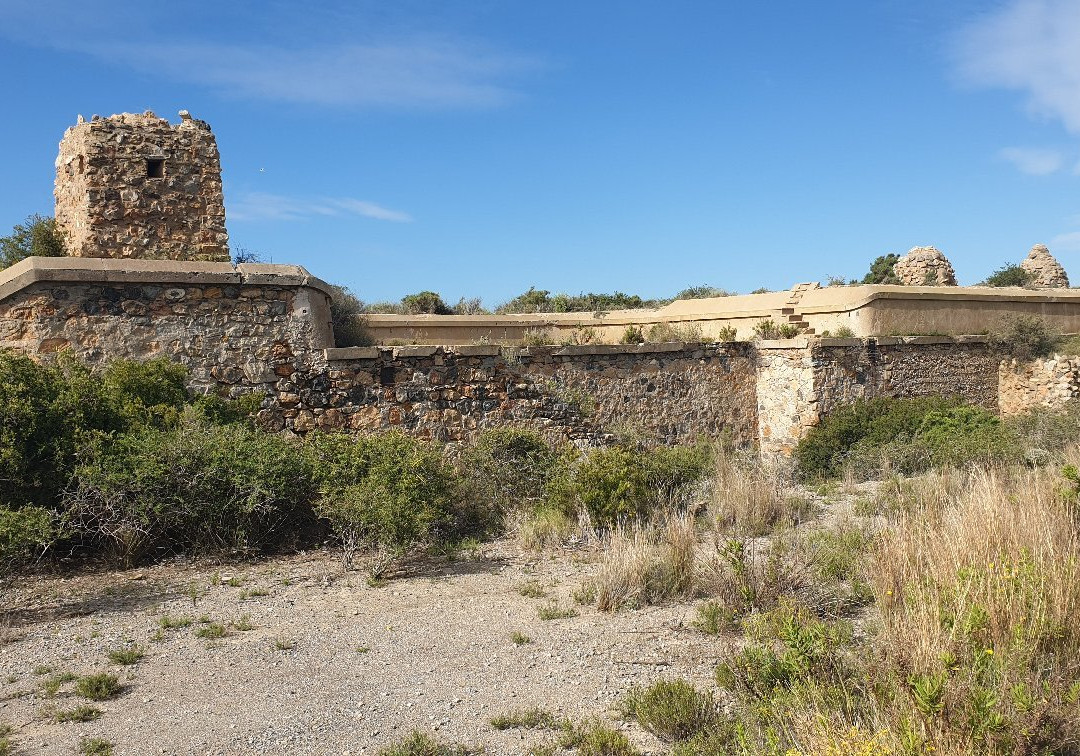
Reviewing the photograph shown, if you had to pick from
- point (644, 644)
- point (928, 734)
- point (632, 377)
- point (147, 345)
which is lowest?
point (644, 644)

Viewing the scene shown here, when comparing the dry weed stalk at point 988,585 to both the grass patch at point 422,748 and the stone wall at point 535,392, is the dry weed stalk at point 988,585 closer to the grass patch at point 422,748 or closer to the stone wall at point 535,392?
the grass patch at point 422,748

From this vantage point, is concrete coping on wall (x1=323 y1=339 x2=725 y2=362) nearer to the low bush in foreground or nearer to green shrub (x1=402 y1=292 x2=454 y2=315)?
the low bush in foreground

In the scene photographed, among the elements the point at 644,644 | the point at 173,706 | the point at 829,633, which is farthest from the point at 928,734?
the point at 173,706

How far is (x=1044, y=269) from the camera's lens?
83.6 feet

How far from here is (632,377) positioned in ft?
43.8

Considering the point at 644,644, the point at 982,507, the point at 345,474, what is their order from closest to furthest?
the point at 644,644 → the point at 982,507 → the point at 345,474

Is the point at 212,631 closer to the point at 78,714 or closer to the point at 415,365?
the point at 78,714

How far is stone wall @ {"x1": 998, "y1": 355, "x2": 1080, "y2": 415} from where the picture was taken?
15906 mm

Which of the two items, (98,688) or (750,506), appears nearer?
(98,688)

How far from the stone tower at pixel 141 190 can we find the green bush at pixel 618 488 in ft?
17.3

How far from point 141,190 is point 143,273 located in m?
1.50

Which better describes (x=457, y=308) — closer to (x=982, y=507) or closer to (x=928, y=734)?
(x=982, y=507)

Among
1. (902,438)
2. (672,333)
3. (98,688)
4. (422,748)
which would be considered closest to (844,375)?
(902,438)

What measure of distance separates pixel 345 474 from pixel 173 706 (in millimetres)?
3528
